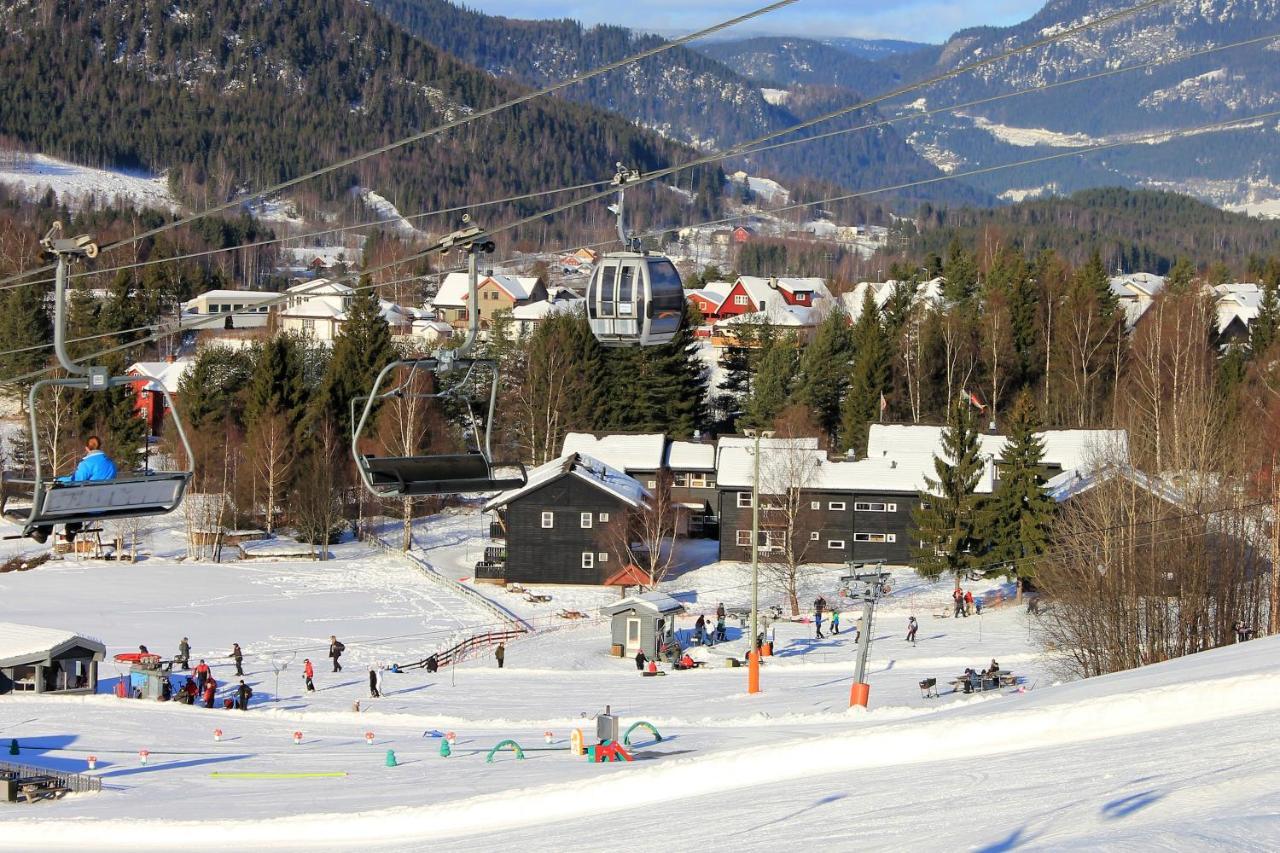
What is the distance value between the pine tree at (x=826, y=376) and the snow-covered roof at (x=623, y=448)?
989 cm

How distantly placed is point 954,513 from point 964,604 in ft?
17.9

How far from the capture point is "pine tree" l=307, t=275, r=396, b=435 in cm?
6041

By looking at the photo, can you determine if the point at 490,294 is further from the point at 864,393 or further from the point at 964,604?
the point at 964,604

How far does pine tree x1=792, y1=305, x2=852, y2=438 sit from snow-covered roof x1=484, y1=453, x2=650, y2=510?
15625mm

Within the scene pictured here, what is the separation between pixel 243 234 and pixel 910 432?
110 metres

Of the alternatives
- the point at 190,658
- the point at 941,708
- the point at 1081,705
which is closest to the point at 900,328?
the point at 190,658

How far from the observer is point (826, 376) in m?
68.1

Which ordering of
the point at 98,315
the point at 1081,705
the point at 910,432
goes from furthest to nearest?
the point at 98,315, the point at 910,432, the point at 1081,705

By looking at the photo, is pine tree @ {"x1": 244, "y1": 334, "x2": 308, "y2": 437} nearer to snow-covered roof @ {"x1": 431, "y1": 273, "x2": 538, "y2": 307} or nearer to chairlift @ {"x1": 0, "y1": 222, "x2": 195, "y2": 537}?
chairlift @ {"x1": 0, "y1": 222, "x2": 195, "y2": 537}

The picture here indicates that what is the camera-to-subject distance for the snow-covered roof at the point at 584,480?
5012 centimetres

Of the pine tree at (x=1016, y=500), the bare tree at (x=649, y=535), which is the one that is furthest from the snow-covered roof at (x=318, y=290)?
the pine tree at (x=1016, y=500)

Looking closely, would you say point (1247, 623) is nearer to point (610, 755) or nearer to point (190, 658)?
point (610, 755)

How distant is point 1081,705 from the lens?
19500 millimetres

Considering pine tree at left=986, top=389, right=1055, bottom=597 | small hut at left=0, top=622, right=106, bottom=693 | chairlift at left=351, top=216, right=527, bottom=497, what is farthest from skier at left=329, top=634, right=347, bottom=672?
chairlift at left=351, top=216, right=527, bottom=497
